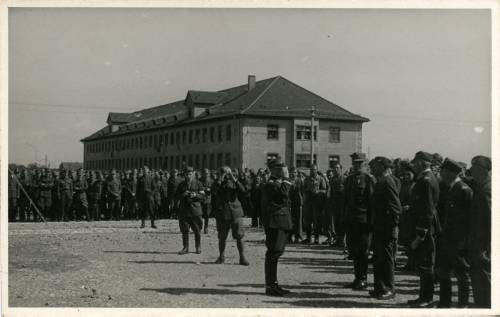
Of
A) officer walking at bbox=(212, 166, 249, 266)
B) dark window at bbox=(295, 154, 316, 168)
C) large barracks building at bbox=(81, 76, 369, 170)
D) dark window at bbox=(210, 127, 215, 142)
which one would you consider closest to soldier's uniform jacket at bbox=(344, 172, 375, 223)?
officer walking at bbox=(212, 166, 249, 266)

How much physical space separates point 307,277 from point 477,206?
396cm

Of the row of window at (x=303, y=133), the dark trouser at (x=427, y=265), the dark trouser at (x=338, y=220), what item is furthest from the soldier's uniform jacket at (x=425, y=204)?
the row of window at (x=303, y=133)

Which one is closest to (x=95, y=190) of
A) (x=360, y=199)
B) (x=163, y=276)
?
(x=163, y=276)

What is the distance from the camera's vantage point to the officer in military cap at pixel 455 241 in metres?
7.91

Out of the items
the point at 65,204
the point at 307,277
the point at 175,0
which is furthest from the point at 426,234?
the point at 65,204

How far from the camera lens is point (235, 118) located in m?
53.5

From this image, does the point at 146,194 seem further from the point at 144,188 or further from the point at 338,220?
the point at 338,220

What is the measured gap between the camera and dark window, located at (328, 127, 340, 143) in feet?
181

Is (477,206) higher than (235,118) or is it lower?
lower

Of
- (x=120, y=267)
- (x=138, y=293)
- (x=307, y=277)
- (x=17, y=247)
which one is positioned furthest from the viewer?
(x=17, y=247)

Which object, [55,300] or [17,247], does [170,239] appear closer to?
[17,247]

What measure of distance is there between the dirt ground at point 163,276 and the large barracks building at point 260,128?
3256 cm

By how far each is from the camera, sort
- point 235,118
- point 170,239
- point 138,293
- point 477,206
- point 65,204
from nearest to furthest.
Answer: point 477,206 < point 138,293 < point 170,239 < point 65,204 < point 235,118
